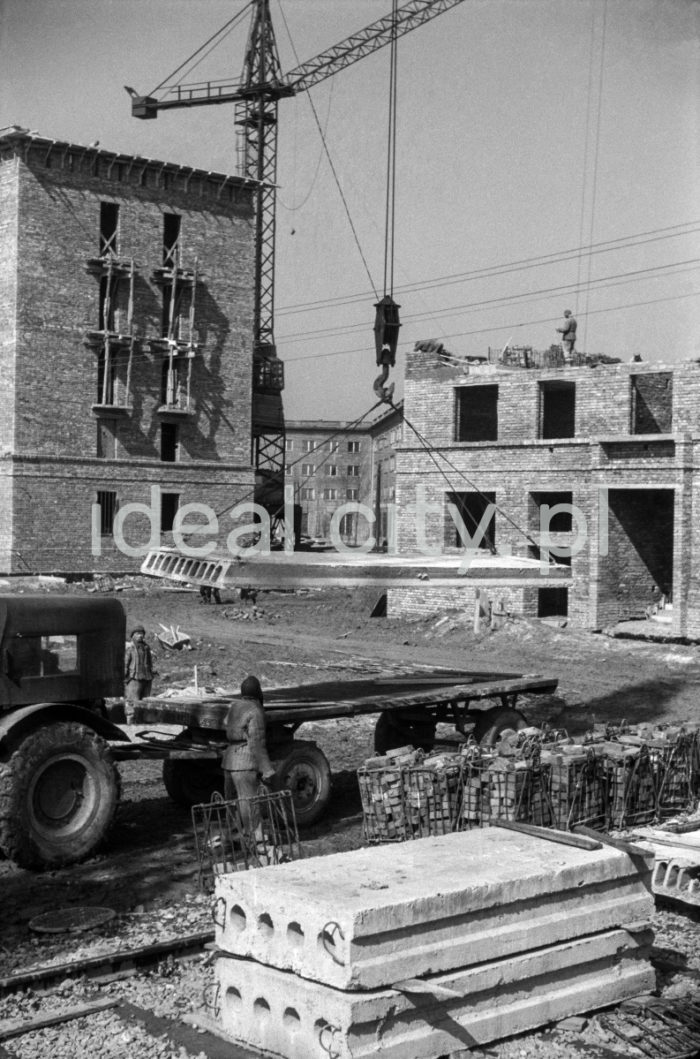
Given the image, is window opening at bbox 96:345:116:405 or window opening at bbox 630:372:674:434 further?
window opening at bbox 96:345:116:405

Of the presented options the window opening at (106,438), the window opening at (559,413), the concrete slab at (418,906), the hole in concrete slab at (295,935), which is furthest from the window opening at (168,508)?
the hole in concrete slab at (295,935)

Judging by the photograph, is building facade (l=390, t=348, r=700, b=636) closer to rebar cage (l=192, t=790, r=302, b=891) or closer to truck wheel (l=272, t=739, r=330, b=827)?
truck wheel (l=272, t=739, r=330, b=827)

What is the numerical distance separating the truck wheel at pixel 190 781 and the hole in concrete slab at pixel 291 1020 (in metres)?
6.14

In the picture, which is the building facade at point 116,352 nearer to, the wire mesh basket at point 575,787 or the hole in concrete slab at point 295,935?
the wire mesh basket at point 575,787

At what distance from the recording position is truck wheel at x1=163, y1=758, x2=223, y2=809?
13.5 metres

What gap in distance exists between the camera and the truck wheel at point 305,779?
1302 centimetres

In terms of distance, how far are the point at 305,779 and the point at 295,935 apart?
5.87m

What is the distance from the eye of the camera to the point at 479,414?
116 feet

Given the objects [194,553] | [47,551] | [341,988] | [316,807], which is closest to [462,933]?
[341,988]

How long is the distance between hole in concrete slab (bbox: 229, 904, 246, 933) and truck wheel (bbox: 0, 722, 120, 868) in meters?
3.69

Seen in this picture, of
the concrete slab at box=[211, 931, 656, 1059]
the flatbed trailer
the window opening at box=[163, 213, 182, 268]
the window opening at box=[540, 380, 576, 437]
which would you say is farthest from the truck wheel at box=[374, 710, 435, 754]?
the window opening at box=[163, 213, 182, 268]

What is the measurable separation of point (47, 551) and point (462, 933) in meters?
35.8

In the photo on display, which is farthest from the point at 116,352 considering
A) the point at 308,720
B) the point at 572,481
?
the point at 308,720

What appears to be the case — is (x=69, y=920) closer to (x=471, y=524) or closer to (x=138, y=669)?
(x=138, y=669)
